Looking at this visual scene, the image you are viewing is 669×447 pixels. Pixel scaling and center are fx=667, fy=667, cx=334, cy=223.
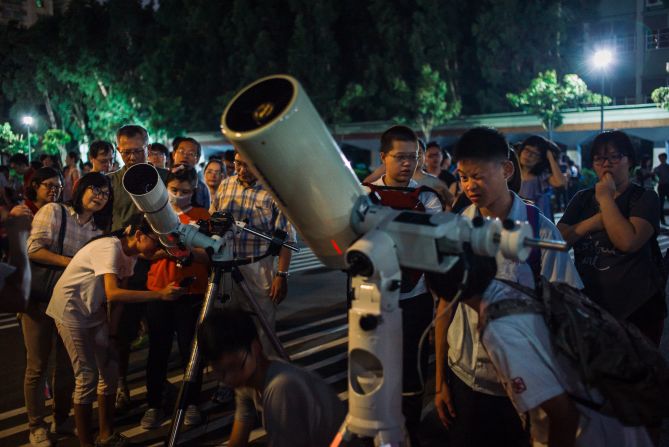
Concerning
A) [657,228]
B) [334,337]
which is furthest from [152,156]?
[657,228]

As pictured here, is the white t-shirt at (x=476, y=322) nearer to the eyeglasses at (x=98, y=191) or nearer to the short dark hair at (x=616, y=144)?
the short dark hair at (x=616, y=144)

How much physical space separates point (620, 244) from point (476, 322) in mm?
1258

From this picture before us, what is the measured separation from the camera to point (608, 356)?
2.00 metres

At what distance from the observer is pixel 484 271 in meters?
2.08

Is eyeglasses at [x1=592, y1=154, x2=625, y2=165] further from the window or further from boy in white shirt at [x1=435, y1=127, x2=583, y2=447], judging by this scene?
the window

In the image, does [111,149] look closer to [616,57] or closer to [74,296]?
[74,296]

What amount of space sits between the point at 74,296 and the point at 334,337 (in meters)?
3.41

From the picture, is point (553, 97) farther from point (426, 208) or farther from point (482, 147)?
point (482, 147)

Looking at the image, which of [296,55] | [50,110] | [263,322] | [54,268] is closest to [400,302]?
[263,322]

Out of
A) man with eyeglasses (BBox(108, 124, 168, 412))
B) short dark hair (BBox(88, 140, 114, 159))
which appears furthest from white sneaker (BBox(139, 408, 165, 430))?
short dark hair (BBox(88, 140, 114, 159))

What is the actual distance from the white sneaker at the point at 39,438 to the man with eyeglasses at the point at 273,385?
237 centimetres

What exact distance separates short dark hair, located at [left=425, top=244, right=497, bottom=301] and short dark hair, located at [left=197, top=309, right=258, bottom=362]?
34.8 inches

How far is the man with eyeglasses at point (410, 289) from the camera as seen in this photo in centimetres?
382

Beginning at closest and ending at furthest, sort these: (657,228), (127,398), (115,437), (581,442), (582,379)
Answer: (582,379), (581,442), (657,228), (115,437), (127,398)
